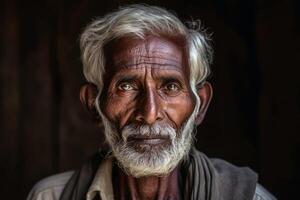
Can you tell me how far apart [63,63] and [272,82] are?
4.30 feet

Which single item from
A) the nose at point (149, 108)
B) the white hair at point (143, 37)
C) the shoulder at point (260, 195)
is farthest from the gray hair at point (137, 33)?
the shoulder at point (260, 195)

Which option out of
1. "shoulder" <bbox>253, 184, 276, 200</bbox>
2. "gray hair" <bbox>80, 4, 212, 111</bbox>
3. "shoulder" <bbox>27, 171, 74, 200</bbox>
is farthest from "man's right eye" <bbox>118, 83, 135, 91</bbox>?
"shoulder" <bbox>253, 184, 276, 200</bbox>

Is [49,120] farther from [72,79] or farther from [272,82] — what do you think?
[272,82]

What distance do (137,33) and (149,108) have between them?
36 centimetres

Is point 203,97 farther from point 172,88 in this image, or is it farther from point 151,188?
point 151,188

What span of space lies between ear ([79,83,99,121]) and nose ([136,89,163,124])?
0.34 meters

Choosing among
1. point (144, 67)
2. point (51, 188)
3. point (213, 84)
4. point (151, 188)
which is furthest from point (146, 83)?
point (213, 84)

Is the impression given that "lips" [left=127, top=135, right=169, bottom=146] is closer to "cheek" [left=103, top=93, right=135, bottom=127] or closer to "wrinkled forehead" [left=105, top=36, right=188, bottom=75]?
"cheek" [left=103, top=93, right=135, bottom=127]

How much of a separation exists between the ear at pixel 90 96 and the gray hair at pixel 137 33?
4 cm

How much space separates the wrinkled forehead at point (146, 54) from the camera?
10.3 feet

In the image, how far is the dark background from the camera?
4.04 meters

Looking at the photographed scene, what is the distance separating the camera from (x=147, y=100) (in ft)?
10.0

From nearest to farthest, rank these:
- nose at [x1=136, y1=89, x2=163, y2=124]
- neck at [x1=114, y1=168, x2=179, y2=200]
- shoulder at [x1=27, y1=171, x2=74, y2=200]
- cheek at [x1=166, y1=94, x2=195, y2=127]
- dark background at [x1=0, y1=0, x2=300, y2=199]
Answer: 1. nose at [x1=136, y1=89, x2=163, y2=124]
2. cheek at [x1=166, y1=94, x2=195, y2=127]
3. neck at [x1=114, y1=168, x2=179, y2=200]
4. shoulder at [x1=27, y1=171, x2=74, y2=200]
5. dark background at [x1=0, y1=0, x2=300, y2=199]

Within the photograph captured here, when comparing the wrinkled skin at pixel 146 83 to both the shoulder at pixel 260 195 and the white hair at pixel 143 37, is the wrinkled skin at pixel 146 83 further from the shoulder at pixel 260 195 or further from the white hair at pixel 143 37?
the shoulder at pixel 260 195
